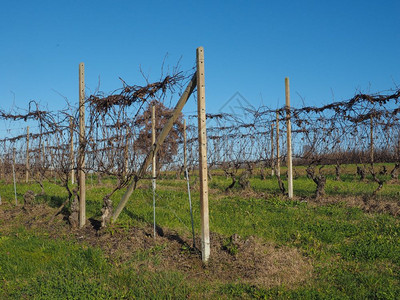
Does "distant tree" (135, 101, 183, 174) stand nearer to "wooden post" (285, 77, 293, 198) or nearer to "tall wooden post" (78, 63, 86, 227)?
Answer: "tall wooden post" (78, 63, 86, 227)

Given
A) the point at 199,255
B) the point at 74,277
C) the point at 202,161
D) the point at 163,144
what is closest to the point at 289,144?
the point at 163,144

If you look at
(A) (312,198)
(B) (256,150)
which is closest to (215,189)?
(B) (256,150)

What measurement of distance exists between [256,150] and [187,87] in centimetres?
809

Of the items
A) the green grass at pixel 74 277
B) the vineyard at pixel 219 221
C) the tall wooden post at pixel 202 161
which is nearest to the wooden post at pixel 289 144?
the vineyard at pixel 219 221

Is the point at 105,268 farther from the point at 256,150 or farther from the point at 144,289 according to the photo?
the point at 256,150

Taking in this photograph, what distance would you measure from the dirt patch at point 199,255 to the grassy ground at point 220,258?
0.6 inches

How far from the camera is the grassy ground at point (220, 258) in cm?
380

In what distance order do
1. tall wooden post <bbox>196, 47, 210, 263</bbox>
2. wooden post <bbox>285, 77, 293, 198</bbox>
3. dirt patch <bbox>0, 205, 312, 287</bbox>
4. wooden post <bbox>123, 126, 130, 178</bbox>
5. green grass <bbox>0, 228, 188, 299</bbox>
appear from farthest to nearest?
wooden post <bbox>285, 77, 293, 198</bbox> → wooden post <bbox>123, 126, 130, 178</bbox> → tall wooden post <bbox>196, 47, 210, 263</bbox> → dirt patch <bbox>0, 205, 312, 287</bbox> → green grass <bbox>0, 228, 188, 299</bbox>

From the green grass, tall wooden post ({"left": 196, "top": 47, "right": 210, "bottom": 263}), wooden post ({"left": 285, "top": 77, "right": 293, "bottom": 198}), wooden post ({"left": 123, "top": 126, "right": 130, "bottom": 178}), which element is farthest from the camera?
wooden post ({"left": 285, "top": 77, "right": 293, "bottom": 198})

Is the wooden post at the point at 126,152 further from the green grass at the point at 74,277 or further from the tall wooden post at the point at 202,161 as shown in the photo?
the tall wooden post at the point at 202,161

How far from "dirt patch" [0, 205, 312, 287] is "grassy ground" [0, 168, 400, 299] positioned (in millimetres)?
15

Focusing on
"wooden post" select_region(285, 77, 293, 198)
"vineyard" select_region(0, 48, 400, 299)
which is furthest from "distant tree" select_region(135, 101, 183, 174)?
"wooden post" select_region(285, 77, 293, 198)

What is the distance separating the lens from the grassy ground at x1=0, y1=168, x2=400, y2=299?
3.80 m

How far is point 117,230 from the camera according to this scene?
577 cm
